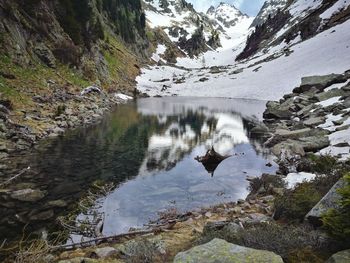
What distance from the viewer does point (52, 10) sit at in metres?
57.0

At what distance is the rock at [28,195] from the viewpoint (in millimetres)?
14411

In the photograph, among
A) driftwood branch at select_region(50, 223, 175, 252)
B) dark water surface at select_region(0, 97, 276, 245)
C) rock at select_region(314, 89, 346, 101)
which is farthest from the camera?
rock at select_region(314, 89, 346, 101)

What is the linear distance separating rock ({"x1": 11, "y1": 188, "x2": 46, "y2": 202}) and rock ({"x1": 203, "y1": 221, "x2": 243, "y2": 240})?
8560mm

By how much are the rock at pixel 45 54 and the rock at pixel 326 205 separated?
149ft

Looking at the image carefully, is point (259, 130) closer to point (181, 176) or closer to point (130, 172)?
point (181, 176)

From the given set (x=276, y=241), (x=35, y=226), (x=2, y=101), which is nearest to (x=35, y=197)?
(x=35, y=226)

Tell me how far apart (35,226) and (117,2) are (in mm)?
134960

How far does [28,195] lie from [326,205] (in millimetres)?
12039

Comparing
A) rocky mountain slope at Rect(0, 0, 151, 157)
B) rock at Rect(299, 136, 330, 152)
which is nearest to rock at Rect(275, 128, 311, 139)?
rock at Rect(299, 136, 330, 152)

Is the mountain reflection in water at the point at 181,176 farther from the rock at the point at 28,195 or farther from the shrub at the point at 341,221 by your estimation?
the shrub at the point at 341,221

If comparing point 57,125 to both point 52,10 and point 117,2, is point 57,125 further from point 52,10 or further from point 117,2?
point 117,2

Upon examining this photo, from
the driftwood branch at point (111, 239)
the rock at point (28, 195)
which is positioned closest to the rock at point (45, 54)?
the rock at point (28, 195)

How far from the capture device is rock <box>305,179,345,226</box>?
7.42m

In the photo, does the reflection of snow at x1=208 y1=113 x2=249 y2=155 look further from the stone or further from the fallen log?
the stone
